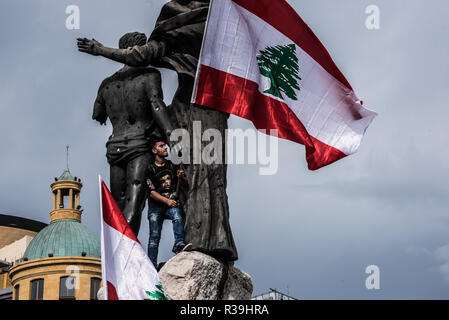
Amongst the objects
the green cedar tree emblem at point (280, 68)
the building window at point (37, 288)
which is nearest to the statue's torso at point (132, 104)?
the green cedar tree emblem at point (280, 68)

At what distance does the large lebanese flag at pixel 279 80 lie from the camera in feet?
44.5

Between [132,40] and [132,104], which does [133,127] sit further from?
[132,40]

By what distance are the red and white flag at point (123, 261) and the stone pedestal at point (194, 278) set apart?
480mm

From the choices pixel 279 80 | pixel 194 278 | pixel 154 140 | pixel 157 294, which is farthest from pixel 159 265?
pixel 279 80

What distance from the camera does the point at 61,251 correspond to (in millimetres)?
74875

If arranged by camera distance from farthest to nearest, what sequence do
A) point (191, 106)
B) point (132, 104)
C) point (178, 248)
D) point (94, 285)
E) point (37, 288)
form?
point (37, 288) → point (94, 285) → point (191, 106) → point (132, 104) → point (178, 248)

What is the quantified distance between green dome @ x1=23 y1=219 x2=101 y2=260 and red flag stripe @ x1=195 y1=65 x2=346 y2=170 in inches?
2384

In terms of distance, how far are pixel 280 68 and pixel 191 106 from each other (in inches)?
53.8

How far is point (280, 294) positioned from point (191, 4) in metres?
14.5

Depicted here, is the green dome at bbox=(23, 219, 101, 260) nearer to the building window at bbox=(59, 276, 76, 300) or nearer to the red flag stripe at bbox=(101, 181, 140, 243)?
the building window at bbox=(59, 276, 76, 300)

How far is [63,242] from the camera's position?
75312 millimetres
